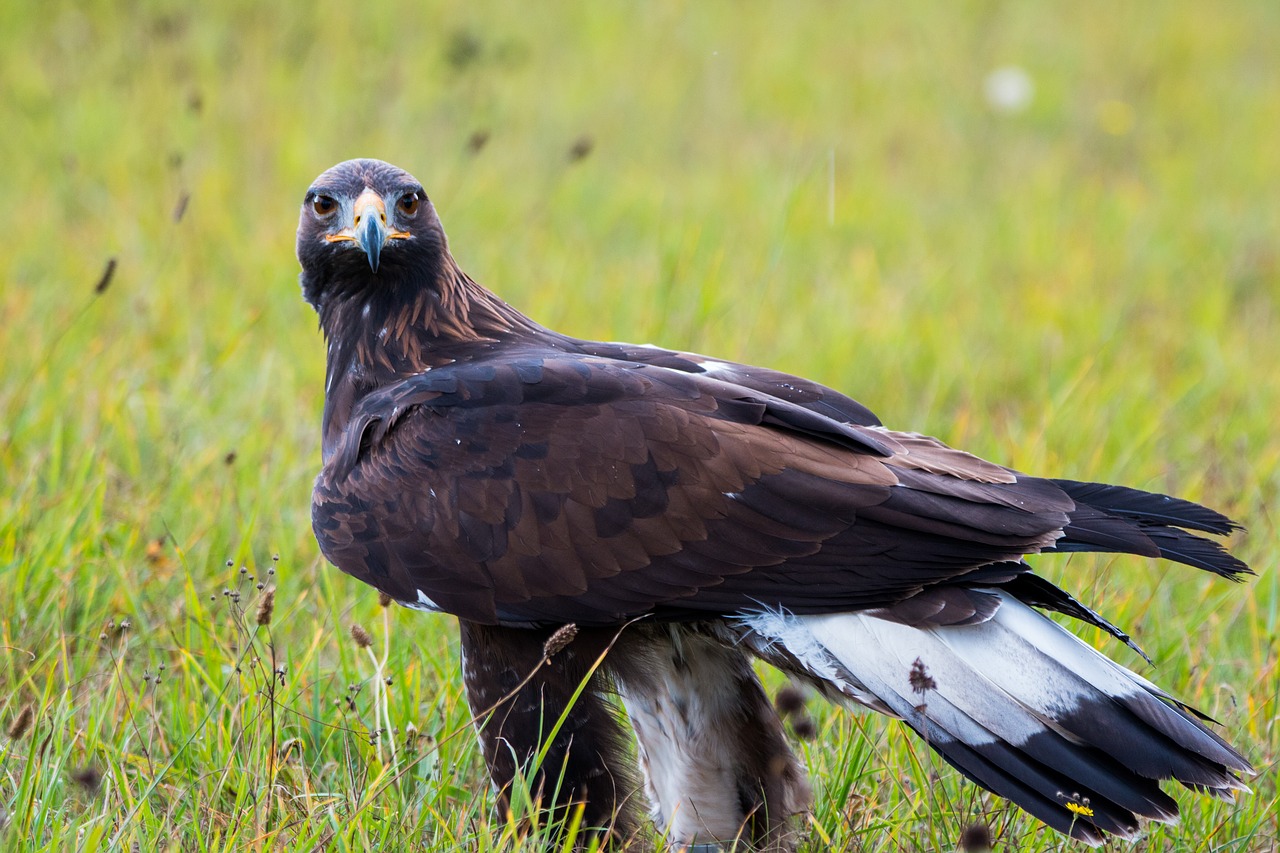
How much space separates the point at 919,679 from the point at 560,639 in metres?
0.72

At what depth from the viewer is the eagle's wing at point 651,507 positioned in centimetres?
303

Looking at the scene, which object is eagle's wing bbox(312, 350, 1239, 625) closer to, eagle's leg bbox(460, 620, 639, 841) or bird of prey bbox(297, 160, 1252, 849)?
bird of prey bbox(297, 160, 1252, 849)

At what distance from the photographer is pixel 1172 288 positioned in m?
7.54

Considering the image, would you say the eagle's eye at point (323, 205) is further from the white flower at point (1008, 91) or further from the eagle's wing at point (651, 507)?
the white flower at point (1008, 91)

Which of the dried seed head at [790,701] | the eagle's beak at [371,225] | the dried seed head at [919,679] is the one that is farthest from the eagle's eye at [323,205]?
the dried seed head at [919,679]

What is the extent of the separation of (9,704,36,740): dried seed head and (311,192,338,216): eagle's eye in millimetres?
1439

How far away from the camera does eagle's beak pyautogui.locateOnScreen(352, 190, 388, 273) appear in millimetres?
3564

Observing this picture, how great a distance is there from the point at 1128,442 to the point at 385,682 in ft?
11.0

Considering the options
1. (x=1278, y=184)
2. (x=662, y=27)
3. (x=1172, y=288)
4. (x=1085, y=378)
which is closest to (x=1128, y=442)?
(x=1085, y=378)

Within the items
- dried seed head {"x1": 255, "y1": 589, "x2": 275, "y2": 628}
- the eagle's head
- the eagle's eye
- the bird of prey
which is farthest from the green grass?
the eagle's eye

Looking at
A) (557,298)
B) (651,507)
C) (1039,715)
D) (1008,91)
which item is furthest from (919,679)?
(1008,91)

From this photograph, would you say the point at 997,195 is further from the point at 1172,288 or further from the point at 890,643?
the point at 890,643

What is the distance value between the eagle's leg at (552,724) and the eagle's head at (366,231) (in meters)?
1.03

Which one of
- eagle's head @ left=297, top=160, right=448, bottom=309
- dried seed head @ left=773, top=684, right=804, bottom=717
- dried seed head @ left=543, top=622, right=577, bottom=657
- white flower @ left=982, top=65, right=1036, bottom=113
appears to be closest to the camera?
dried seed head @ left=543, top=622, right=577, bottom=657
